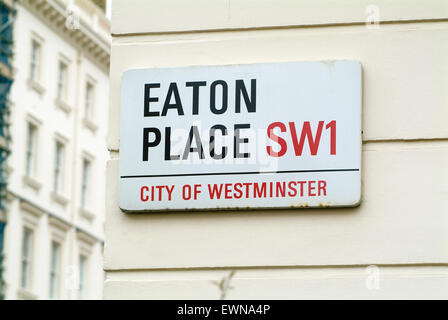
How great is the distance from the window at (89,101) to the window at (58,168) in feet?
8.46

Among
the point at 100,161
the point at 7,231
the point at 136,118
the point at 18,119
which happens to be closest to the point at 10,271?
the point at 7,231

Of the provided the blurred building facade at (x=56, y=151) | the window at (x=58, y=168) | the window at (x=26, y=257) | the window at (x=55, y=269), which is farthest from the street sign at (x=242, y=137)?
the window at (x=58, y=168)

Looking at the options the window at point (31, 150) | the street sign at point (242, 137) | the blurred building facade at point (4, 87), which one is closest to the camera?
the street sign at point (242, 137)

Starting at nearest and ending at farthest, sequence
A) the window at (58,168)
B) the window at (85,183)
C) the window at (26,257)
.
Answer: the window at (26,257) < the window at (58,168) < the window at (85,183)

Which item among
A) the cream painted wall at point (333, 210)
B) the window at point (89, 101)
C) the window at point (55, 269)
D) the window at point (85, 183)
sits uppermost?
the window at point (89, 101)

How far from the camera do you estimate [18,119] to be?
135 ft

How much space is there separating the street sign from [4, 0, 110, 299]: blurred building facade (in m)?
34.7

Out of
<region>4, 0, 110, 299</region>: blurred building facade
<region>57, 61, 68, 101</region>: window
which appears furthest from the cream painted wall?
<region>57, 61, 68, 101</region>: window

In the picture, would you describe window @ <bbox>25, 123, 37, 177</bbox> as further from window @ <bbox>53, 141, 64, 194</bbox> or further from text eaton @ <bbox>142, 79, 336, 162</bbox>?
text eaton @ <bbox>142, 79, 336, 162</bbox>

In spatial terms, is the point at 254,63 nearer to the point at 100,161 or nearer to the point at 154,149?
the point at 154,149

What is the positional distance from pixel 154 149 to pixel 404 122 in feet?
3.34

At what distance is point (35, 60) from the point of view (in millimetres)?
42938

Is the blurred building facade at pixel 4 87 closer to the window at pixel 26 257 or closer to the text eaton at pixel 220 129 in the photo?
the window at pixel 26 257

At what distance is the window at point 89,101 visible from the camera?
46.8 metres
